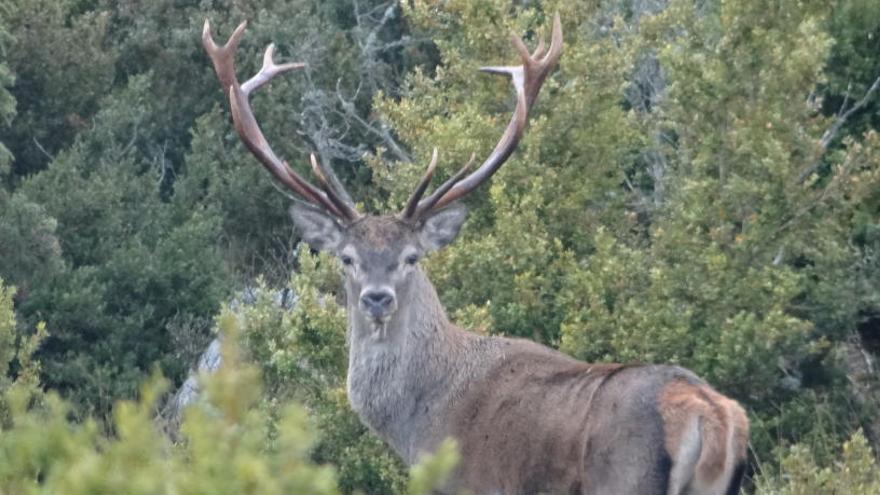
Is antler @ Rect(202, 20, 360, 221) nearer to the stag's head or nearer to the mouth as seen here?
the stag's head

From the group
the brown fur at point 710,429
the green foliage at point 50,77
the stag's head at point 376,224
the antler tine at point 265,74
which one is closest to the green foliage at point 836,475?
the brown fur at point 710,429

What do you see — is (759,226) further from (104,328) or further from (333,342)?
(104,328)

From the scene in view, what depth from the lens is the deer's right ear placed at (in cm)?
898

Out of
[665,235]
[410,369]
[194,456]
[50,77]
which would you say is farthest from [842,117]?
[194,456]

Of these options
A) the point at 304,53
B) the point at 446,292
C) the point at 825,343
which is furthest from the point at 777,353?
the point at 304,53

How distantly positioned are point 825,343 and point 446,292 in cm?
201

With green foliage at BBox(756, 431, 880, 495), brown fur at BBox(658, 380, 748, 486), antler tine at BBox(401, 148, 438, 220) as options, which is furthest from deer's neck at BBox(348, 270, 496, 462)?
green foliage at BBox(756, 431, 880, 495)

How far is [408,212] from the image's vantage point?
8977mm

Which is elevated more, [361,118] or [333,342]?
[333,342]

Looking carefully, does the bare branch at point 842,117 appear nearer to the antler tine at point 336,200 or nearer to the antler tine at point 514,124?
the antler tine at point 514,124

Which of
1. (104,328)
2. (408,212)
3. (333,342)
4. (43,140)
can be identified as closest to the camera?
(408,212)

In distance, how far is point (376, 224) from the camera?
8867 millimetres

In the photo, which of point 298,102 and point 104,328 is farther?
point 298,102

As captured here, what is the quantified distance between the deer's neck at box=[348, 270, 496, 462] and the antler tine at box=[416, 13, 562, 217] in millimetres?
411
